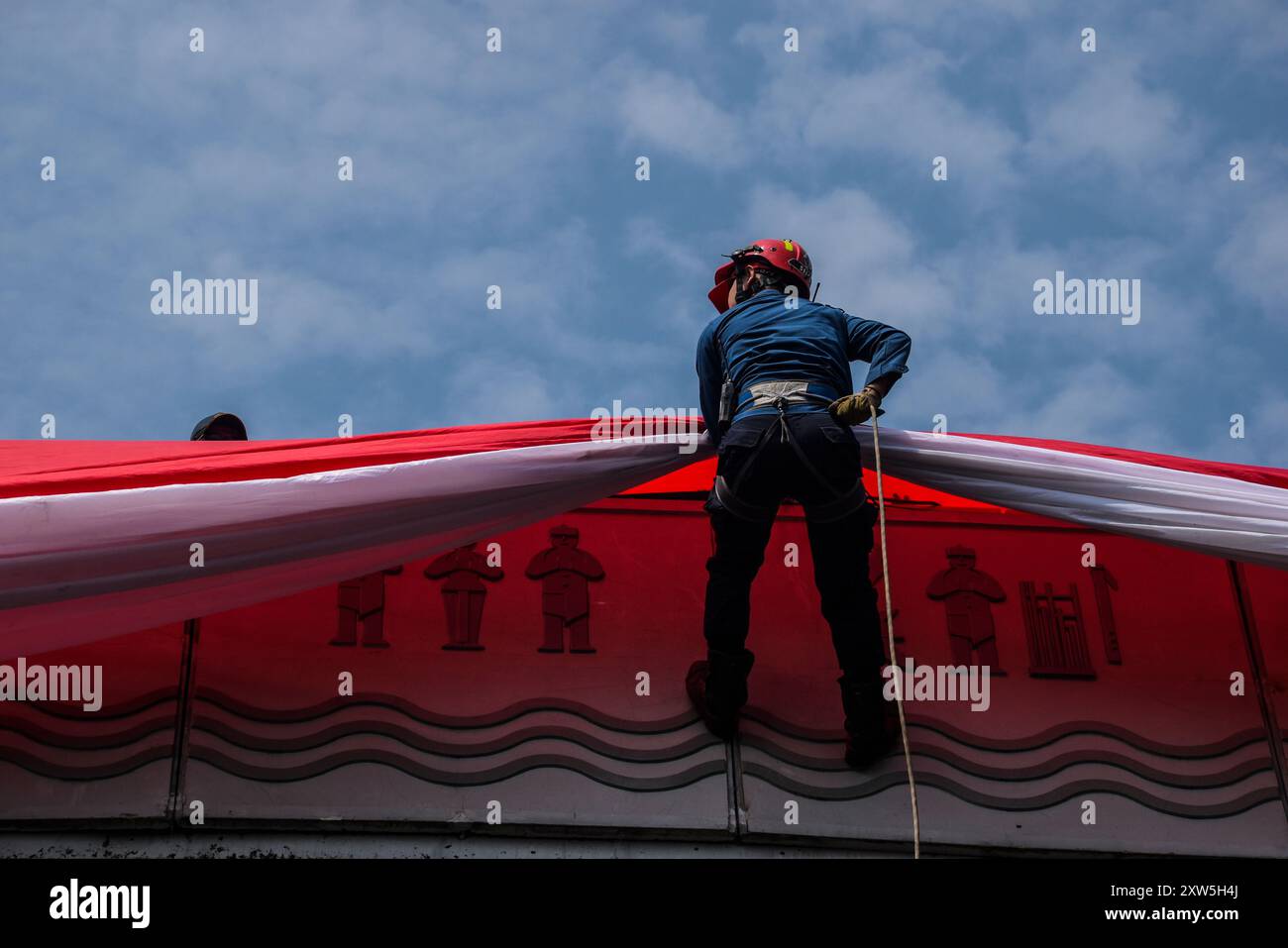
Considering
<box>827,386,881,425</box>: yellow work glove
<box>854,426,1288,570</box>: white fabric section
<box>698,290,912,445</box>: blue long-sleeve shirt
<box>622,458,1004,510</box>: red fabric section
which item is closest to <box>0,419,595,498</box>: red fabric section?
<box>698,290,912,445</box>: blue long-sleeve shirt

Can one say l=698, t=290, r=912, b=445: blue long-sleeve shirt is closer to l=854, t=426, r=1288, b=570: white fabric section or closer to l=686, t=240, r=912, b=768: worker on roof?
l=686, t=240, r=912, b=768: worker on roof

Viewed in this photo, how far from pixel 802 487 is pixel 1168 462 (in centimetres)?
142

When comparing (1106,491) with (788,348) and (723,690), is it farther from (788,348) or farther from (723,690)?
(723,690)

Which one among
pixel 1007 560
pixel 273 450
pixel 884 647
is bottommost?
pixel 884 647

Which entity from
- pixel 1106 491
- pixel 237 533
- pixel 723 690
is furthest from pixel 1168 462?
pixel 237 533

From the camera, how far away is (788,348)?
186 inches

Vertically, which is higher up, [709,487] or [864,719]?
[709,487]

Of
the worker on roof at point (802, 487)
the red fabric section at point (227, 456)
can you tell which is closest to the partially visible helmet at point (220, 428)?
the red fabric section at point (227, 456)

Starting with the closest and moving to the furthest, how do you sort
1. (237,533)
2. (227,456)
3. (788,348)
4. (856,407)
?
(237,533) < (856,407) < (227,456) < (788,348)

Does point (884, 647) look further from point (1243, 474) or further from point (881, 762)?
point (1243, 474)

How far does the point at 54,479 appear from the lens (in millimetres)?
4254
